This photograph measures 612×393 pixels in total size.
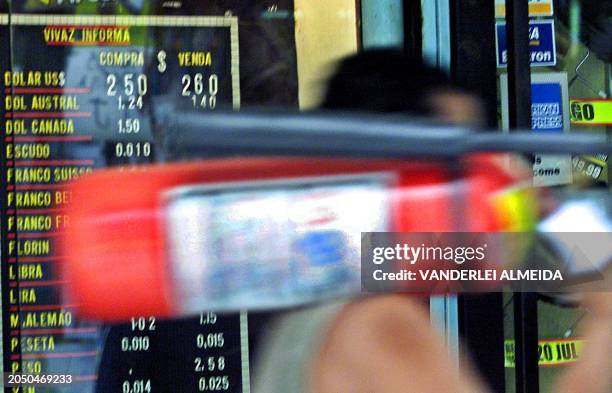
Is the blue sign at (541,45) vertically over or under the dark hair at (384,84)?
over

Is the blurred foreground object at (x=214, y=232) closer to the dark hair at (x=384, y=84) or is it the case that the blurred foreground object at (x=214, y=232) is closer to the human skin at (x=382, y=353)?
the human skin at (x=382, y=353)

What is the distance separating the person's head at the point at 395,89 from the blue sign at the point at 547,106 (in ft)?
4.67

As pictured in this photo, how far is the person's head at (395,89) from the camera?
1.84m

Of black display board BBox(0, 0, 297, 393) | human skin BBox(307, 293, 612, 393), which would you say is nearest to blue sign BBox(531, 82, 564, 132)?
black display board BBox(0, 0, 297, 393)

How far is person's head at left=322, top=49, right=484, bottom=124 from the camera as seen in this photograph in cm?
184

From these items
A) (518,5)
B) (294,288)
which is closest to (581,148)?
→ (294,288)

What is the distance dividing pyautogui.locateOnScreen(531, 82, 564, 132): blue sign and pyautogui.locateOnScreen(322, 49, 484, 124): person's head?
1.42 m

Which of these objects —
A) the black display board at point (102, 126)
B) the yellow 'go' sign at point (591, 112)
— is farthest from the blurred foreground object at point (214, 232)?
the yellow 'go' sign at point (591, 112)

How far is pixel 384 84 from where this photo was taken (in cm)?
192

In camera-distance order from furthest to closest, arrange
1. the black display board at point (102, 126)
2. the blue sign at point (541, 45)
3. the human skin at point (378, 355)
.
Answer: the blue sign at point (541, 45), the black display board at point (102, 126), the human skin at point (378, 355)

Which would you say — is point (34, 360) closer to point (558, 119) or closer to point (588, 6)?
point (558, 119)

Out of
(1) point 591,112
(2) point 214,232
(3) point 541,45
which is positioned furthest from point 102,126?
(2) point 214,232

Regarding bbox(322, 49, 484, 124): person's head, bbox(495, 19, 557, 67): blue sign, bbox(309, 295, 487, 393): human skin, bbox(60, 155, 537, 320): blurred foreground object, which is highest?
bbox(495, 19, 557, 67): blue sign

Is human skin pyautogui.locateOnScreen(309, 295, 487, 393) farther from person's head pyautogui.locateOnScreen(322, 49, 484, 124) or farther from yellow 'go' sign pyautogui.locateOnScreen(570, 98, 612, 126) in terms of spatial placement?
yellow 'go' sign pyautogui.locateOnScreen(570, 98, 612, 126)
